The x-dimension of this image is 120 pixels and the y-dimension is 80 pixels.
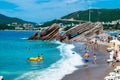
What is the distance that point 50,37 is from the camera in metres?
119

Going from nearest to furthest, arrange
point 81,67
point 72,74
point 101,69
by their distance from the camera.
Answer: point 72,74, point 101,69, point 81,67

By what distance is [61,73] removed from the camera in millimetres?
35906

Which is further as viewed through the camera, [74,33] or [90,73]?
[74,33]

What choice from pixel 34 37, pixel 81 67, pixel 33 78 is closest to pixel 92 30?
pixel 34 37

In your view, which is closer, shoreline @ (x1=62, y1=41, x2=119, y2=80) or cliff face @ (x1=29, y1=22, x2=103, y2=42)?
shoreline @ (x1=62, y1=41, x2=119, y2=80)

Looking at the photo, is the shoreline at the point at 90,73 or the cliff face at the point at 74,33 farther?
the cliff face at the point at 74,33

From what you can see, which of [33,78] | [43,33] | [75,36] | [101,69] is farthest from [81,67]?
[43,33]

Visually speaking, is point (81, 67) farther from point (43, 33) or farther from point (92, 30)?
point (43, 33)

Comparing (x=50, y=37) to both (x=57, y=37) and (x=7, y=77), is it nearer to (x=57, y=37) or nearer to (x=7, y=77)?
(x=57, y=37)

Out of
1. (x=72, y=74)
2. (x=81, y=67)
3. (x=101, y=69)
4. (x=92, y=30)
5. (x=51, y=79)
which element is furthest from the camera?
(x=92, y=30)

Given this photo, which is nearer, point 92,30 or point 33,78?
point 33,78

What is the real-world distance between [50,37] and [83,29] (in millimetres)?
11805

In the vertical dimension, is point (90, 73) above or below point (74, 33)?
above

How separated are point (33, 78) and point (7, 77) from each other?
3.33 m
